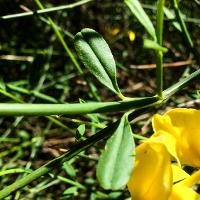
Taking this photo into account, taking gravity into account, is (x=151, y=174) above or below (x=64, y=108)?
below

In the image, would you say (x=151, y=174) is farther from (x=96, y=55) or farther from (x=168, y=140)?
(x=96, y=55)

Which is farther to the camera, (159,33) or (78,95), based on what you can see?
(78,95)

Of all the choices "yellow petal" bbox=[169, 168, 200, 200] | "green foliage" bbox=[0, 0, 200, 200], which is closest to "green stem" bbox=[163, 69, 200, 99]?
"green foliage" bbox=[0, 0, 200, 200]

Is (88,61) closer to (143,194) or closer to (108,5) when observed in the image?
(143,194)

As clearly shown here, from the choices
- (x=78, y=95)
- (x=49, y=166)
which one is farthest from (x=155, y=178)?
(x=78, y=95)

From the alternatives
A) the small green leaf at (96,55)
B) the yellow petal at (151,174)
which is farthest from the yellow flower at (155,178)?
the small green leaf at (96,55)

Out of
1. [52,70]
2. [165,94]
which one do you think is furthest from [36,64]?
[165,94]

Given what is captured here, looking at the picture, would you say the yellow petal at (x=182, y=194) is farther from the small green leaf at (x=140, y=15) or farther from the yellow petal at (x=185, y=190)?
the small green leaf at (x=140, y=15)
